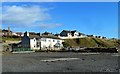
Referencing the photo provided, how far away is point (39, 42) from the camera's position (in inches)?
4887

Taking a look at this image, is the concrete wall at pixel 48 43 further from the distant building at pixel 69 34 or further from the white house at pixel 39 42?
the distant building at pixel 69 34

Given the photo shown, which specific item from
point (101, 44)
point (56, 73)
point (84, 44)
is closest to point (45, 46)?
point (84, 44)

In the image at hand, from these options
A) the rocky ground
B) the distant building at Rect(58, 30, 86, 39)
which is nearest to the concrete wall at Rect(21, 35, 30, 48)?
the distant building at Rect(58, 30, 86, 39)

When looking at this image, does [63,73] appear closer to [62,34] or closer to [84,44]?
[84,44]

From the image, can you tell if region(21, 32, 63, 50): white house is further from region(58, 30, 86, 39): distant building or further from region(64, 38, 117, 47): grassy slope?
region(58, 30, 86, 39): distant building

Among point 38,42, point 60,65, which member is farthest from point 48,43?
point 60,65

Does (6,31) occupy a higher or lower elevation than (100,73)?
higher

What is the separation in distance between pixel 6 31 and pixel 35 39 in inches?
1924

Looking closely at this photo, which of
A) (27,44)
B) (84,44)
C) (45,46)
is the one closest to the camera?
(27,44)

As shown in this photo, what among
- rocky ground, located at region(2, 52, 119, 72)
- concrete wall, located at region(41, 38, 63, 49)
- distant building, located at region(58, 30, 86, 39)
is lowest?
rocky ground, located at region(2, 52, 119, 72)

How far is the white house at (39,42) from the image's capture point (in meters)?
120

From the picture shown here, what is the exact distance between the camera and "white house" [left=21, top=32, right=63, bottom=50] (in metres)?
120

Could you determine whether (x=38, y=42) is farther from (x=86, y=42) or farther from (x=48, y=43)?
(x=86, y=42)

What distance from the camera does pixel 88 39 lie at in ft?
552
